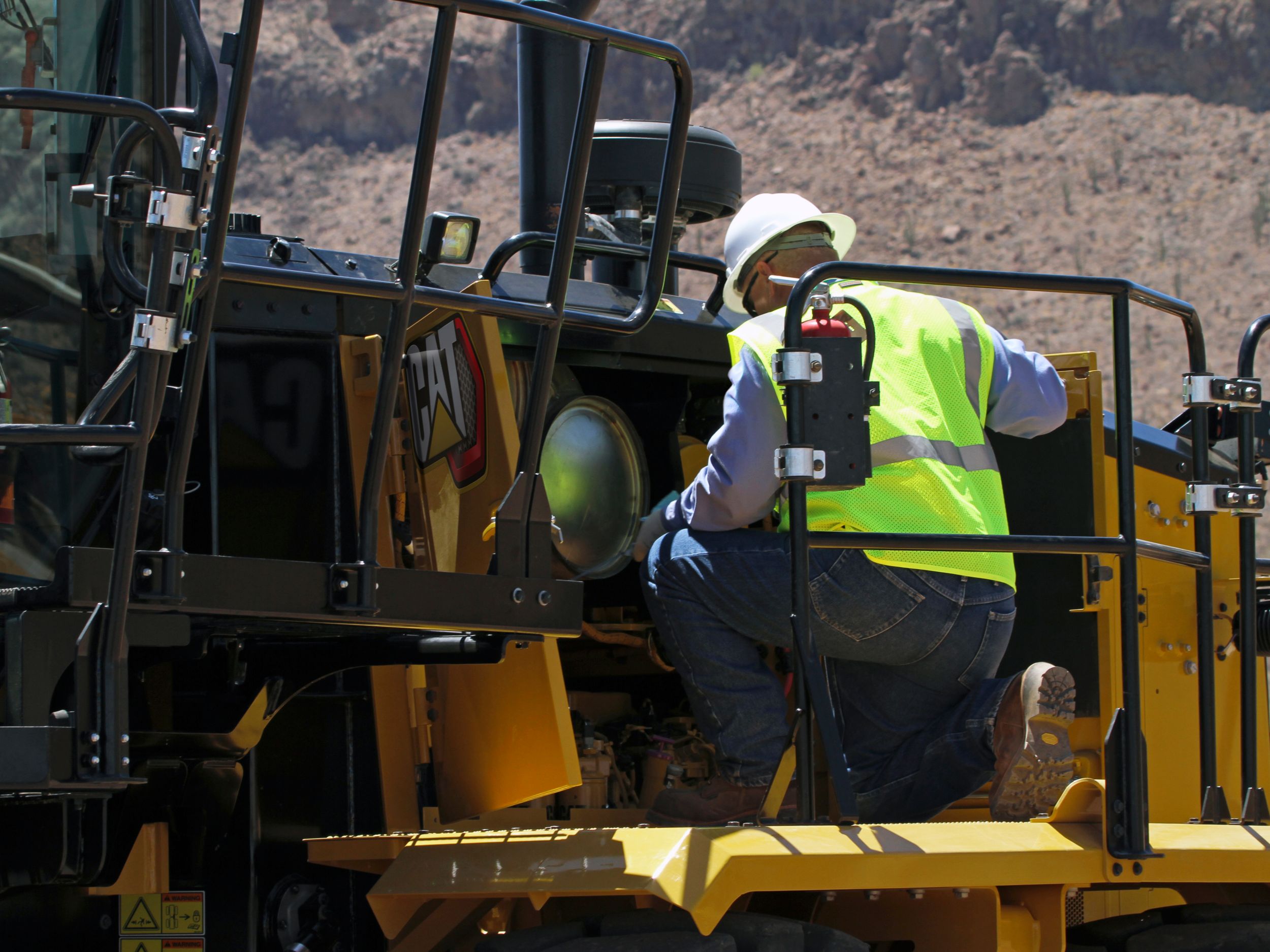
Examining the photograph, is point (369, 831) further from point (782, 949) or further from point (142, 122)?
point (142, 122)

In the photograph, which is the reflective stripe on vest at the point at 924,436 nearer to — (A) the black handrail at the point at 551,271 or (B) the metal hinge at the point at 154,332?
(A) the black handrail at the point at 551,271

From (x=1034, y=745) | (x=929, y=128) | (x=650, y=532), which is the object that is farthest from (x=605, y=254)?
(x=929, y=128)

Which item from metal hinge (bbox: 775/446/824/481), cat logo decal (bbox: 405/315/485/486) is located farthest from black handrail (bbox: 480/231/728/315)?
Result: metal hinge (bbox: 775/446/824/481)

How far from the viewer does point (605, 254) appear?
14.3 ft

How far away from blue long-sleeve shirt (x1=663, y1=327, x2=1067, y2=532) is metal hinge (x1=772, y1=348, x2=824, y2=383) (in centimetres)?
31

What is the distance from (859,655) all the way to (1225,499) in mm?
874

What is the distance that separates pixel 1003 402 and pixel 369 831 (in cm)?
179

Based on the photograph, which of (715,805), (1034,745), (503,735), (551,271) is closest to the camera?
(551,271)

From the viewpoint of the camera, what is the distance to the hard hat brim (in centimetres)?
409

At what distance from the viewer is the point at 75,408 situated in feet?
11.0

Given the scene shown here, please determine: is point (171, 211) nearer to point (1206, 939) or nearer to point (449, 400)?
point (449, 400)

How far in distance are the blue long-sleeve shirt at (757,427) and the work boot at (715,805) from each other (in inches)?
23.8

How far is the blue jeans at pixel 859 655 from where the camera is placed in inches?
148

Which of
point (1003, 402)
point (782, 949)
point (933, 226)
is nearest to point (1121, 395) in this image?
point (1003, 402)
